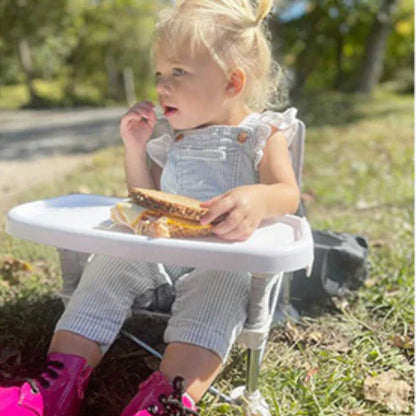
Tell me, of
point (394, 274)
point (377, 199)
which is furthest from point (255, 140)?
point (377, 199)

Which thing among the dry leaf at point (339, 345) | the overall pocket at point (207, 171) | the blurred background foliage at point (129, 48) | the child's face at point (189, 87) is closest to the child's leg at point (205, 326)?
the overall pocket at point (207, 171)

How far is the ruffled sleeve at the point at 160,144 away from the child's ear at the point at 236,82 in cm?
24

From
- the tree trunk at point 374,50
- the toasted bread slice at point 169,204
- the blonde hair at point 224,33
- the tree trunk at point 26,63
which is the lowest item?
the tree trunk at point 26,63

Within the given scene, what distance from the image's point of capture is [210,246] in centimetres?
117

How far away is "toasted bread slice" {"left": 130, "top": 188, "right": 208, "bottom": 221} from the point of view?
1300 millimetres

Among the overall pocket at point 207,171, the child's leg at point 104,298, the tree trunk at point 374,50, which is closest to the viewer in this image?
the child's leg at point 104,298

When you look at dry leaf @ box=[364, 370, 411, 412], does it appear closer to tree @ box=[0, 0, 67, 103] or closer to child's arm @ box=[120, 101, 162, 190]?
child's arm @ box=[120, 101, 162, 190]

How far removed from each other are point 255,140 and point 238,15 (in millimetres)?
333

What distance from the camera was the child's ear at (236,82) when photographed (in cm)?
155

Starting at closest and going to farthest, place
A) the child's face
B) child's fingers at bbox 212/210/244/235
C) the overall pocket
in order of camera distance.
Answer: child's fingers at bbox 212/210/244/235 → the child's face → the overall pocket

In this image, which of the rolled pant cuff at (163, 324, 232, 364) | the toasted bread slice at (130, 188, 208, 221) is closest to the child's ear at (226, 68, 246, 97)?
the toasted bread slice at (130, 188, 208, 221)

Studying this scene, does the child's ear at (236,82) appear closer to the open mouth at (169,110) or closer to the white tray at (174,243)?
the open mouth at (169,110)

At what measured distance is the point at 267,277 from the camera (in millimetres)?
1293

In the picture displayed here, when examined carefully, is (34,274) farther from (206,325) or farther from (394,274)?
(394,274)
